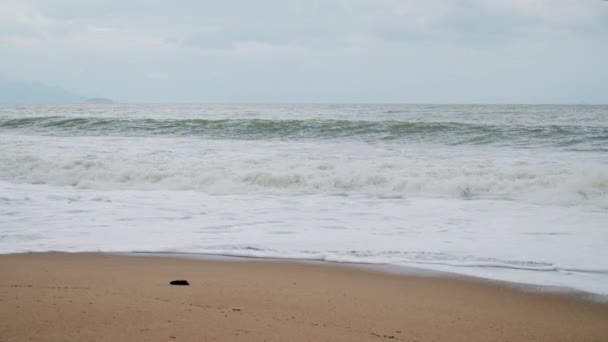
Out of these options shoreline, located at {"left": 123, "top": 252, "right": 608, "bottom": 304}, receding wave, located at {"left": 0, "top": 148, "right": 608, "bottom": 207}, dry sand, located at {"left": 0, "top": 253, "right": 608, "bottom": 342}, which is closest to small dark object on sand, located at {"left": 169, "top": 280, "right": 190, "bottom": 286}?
dry sand, located at {"left": 0, "top": 253, "right": 608, "bottom": 342}

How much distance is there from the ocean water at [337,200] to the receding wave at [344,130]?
0.20 m

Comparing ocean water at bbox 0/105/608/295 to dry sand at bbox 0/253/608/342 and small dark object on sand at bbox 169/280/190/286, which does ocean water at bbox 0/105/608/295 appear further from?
small dark object on sand at bbox 169/280/190/286

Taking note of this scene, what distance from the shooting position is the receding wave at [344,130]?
1538 cm

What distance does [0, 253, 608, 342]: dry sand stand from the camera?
2696 millimetres

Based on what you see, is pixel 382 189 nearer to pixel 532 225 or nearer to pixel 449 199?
pixel 449 199

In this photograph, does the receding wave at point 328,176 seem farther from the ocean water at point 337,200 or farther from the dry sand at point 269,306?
the dry sand at point 269,306

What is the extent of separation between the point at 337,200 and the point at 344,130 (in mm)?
11052

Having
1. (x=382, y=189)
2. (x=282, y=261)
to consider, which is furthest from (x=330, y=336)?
(x=382, y=189)

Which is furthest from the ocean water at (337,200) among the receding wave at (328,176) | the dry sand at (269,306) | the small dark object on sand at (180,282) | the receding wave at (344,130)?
the small dark object on sand at (180,282)

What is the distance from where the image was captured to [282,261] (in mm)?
4633

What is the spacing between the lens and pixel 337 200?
8.09m

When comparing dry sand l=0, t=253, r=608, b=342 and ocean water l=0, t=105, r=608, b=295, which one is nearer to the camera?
dry sand l=0, t=253, r=608, b=342

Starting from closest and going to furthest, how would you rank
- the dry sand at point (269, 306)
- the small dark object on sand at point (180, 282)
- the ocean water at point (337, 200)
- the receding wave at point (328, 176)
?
the dry sand at point (269, 306) → the small dark object on sand at point (180, 282) → the ocean water at point (337, 200) → the receding wave at point (328, 176)

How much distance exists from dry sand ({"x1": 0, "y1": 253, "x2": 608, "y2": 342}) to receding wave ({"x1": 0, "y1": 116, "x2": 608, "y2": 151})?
11.3 meters
